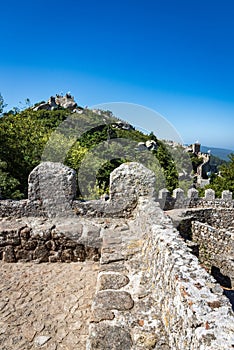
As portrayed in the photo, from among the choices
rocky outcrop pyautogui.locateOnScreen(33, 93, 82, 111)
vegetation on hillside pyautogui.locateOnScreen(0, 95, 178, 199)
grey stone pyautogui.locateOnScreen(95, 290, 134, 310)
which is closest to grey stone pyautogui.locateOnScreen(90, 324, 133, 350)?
grey stone pyautogui.locateOnScreen(95, 290, 134, 310)

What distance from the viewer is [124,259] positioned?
3.56 metres

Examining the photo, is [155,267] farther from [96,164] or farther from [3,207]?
[96,164]

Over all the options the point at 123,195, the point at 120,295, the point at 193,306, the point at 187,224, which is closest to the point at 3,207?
the point at 123,195

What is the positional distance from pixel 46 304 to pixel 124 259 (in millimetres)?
1166

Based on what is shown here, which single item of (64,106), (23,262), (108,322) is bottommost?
(23,262)

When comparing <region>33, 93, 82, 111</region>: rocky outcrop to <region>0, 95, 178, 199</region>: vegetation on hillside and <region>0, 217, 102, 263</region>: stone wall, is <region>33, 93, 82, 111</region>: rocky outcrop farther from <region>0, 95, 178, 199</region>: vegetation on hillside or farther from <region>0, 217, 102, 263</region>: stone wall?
<region>0, 217, 102, 263</region>: stone wall

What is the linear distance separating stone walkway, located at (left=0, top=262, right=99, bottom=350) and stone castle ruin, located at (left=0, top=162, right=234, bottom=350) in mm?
32

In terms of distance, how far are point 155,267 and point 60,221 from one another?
2620 millimetres

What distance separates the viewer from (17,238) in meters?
4.57

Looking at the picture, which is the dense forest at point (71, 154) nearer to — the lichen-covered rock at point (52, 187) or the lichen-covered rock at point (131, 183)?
the lichen-covered rock at point (52, 187)

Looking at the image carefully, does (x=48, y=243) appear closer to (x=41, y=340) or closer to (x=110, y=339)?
(x=41, y=340)

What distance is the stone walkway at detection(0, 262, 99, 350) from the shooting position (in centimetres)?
284

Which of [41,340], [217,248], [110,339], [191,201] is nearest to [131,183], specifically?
[41,340]

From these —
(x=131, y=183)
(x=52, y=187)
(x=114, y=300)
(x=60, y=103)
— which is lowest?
(x=114, y=300)
